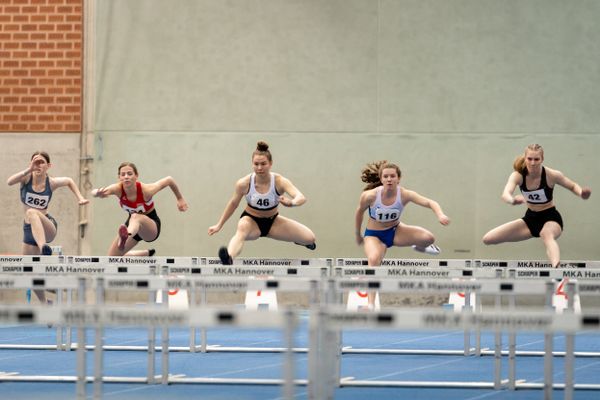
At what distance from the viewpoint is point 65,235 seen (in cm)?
1988

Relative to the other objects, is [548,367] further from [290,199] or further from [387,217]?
[387,217]

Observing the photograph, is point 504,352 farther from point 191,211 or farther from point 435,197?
point 191,211

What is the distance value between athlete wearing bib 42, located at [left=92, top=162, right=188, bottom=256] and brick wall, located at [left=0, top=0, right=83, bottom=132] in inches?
183

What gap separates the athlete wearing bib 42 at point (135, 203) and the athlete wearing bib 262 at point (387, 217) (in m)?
2.46

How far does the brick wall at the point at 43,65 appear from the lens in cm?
1972

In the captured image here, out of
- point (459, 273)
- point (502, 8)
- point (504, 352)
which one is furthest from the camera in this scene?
point (502, 8)

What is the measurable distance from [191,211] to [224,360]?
29.1 ft

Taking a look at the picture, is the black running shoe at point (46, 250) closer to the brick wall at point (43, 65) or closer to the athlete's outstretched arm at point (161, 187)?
the athlete's outstretched arm at point (161, 187)

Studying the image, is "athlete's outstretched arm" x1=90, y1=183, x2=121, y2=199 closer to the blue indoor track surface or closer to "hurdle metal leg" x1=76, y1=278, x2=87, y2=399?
the blue indoor track surface

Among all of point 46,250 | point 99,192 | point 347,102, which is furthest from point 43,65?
point 99,192

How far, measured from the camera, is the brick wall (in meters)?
19.7

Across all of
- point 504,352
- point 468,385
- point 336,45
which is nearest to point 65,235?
point 336,45

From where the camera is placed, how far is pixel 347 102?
19.5 meters

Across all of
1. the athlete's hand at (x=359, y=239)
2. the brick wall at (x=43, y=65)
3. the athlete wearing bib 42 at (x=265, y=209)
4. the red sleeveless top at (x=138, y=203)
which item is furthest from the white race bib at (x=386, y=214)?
the brick wall at (x=43, y=65)
